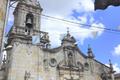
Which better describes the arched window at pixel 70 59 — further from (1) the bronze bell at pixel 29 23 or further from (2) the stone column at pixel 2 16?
(2) the stone column at pixel 2 16

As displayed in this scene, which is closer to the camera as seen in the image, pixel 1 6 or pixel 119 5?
pixel 119 5

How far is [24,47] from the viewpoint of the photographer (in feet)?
79.9

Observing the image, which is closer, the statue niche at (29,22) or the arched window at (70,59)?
the statue niche at (29,22)

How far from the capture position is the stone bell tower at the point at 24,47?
911 inches

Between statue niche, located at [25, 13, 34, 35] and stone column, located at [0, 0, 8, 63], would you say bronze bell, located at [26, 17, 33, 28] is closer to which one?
statue niche, located at [25, 13, 34, 35]

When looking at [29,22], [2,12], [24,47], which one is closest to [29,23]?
[29,22]

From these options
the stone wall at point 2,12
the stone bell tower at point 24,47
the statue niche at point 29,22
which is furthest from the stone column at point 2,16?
the statue niche at point 29,22

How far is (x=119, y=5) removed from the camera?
485 centimetres

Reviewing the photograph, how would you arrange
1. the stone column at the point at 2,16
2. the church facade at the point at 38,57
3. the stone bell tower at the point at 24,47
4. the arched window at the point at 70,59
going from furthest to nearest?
the arched window at the point at 70,59 < the church facade at the point at 38,57 < the stone bell tower at the point at 24,47 < the stone column at the point at 2,16

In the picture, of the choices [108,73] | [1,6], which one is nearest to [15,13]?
[108,73]

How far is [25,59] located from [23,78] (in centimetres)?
195

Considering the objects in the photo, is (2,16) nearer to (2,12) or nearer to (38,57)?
(2,12)

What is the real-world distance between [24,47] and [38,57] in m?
1.81

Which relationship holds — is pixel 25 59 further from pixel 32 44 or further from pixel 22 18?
pixel 22 18
